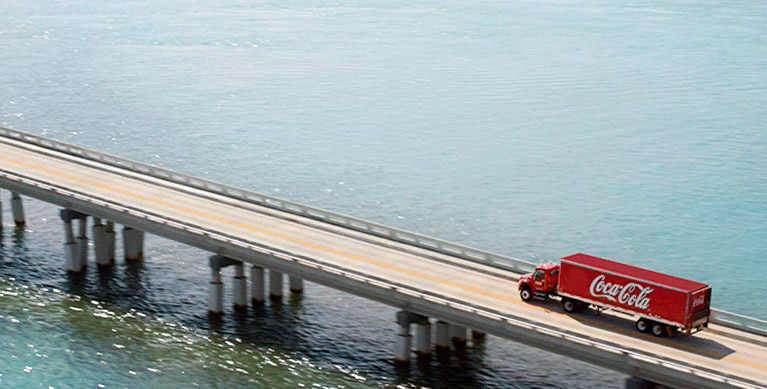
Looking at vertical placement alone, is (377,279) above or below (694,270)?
above

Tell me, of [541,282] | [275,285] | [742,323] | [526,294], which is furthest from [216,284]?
[742,323]

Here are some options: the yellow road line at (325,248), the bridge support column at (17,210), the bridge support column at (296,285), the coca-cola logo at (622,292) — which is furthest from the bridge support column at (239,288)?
the bridge support column at (17,210)

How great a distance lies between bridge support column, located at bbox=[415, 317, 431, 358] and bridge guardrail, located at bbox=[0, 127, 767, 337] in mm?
5133

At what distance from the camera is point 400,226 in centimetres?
8756

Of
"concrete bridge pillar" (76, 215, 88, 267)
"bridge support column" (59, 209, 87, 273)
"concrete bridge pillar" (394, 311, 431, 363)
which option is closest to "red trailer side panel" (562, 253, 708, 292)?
"concrete bridge pillar" (394, 311, 431, 363)

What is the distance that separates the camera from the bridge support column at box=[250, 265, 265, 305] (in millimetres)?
65625

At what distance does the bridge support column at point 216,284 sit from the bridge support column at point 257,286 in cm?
160

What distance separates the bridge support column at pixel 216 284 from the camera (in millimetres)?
63250

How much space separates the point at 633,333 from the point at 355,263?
16.2 meters

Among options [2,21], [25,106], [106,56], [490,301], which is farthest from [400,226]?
[2,21]

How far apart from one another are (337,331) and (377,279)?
28.0 feet

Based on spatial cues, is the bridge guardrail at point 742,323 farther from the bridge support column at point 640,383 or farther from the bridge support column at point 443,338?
A: the bridge support column at point 443,338

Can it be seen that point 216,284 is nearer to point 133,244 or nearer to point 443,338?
point 133,244

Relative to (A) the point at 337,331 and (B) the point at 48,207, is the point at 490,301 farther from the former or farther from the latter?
(B) the point at 48,207
